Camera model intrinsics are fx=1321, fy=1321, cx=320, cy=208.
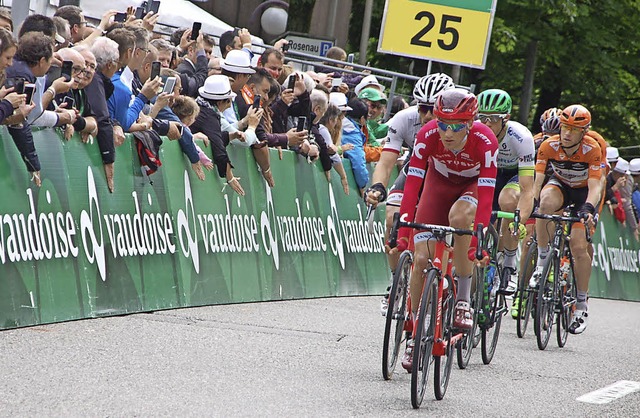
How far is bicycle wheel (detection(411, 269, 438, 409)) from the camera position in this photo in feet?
25.7

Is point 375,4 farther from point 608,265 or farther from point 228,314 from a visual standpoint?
point 228,314

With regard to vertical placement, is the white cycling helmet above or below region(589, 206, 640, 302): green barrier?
above

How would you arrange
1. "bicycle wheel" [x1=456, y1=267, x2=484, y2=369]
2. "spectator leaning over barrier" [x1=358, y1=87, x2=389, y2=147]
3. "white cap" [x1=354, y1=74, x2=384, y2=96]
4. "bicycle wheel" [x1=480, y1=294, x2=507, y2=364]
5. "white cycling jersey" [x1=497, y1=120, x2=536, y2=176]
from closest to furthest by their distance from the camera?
"bicycle wheel" [x1=456, y1=267, x2=484, y2=369] → "bicycle wheel" [x1=480, y1=294, x2=507, y2=364] → "white cycling jersey" [x1=497, y1=120, x2=536, y2=176] → "spectator leaning over barrier" [x1=358, y1=87, x2=389, y2=147] → "white cap" [x1=354, y1=74, x2=384, y2=96]

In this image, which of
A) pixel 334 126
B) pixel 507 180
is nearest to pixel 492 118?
pixel 507 180

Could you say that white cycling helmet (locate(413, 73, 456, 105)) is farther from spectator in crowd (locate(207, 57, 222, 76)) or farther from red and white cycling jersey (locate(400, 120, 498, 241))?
spectator in crowd (locate(207, 57, 222, 76))

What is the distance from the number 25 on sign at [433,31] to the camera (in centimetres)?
1975

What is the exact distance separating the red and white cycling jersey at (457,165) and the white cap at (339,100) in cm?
617

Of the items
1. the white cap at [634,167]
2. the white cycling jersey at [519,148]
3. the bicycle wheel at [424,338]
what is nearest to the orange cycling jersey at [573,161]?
the white cycling jersey at [519,148]

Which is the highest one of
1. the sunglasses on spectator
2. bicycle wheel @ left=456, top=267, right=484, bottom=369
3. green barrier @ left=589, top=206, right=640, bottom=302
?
the sunglasses on spectator

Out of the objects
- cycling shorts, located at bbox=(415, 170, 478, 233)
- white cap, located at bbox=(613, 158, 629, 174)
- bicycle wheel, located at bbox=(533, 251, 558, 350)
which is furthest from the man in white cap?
cycling shorts, located at bbox=(415, 170, 478, 233)

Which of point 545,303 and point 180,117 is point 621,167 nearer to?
point 545,303

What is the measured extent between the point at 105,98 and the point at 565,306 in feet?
16.3

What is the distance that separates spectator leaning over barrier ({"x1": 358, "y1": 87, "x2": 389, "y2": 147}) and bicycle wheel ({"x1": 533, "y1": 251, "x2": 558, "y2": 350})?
197 inches

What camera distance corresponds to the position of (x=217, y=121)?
12617mm
